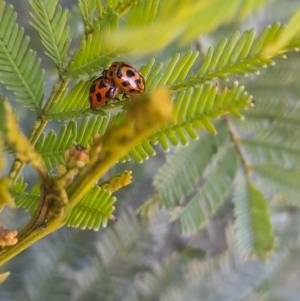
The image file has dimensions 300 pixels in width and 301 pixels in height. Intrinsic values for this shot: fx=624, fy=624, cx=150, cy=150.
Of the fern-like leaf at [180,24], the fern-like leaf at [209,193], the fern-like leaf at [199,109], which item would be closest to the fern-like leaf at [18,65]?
the fern-like leaf at [199,109]

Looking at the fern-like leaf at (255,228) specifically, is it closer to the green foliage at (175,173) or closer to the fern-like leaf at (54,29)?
the green foliage at (175,173)

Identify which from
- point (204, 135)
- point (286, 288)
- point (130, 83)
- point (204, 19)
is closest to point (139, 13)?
point (130, 83)

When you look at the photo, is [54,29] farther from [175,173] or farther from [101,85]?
[175,173]

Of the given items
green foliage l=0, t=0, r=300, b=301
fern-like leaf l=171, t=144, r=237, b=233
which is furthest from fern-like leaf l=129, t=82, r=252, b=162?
fern-like leaf l=171, t=144, r=237, b=233

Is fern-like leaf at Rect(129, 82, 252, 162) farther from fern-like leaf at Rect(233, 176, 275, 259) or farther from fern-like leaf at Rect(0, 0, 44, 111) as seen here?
fern-like leaf at Rect(233, 176, 275, 259)

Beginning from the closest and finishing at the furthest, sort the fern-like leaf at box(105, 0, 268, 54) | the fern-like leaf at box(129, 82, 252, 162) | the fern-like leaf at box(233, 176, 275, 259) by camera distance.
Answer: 1. the fern-like leaf at box(105, 0, 268, 54)
2. the fern-like leaf at box(129, 82, 252, 162)
3. the fern-like leaf at box(233, 176, 275, 259)
